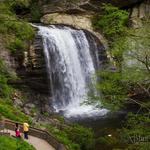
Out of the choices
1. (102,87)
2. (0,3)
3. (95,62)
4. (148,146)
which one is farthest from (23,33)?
(148,146)

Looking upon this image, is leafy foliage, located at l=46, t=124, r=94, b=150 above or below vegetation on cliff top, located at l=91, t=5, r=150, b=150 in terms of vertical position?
below

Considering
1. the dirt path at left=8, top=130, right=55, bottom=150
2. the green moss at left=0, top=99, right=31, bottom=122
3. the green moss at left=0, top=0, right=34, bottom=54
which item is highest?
the green moss at left=0, top=0, right=34, bottom=54

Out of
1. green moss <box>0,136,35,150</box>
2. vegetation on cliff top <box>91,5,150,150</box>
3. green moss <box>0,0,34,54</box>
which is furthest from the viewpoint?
green moss <box>0,0,34,54</box>

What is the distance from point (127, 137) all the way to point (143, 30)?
6.18 m

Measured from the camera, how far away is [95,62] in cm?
4866

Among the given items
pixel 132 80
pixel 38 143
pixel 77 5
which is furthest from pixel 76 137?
pixel 77 5

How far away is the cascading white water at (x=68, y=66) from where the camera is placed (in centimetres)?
4491

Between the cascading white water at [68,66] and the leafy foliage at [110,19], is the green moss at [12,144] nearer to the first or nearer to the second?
the cascading white water at [68,66]

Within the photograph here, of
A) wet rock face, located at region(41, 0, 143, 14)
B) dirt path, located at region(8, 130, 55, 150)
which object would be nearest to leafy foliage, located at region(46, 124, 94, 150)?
dirt path, located at region(8, 130, 55, 150)

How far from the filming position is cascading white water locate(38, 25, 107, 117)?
44906 mm

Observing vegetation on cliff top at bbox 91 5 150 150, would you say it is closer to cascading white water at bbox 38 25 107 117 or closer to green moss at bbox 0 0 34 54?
green moss at bbox 0 0 34 54

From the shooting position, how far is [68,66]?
46.8 metres

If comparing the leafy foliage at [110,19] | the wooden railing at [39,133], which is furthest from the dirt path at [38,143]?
the leafy foliage at [110,19]

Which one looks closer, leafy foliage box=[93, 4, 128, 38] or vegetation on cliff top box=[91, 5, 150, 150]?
vegetation on cliff top box=[91, 5, 150, 150]
